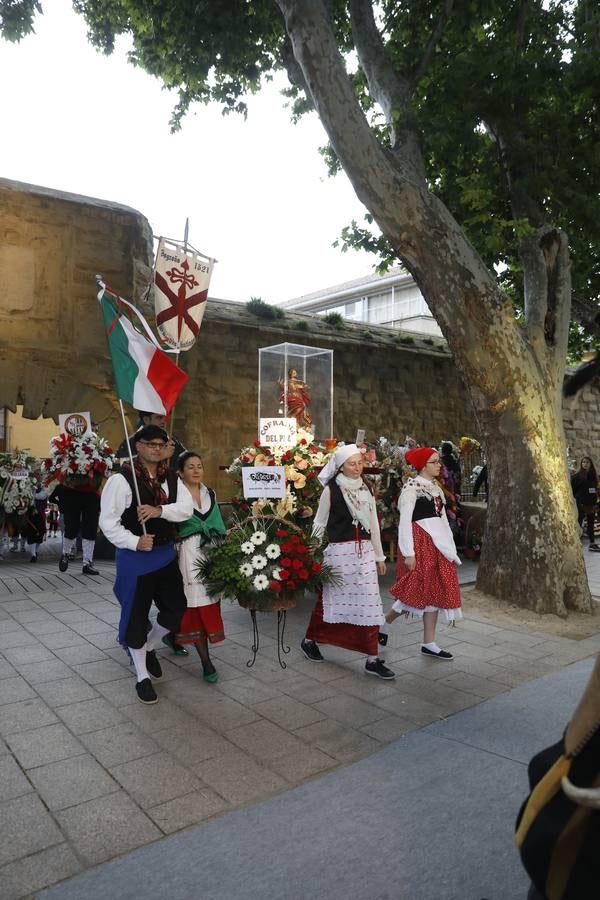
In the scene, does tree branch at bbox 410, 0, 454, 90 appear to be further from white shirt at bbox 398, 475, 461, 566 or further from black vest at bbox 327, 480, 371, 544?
black vest at bbox 327, 480, 371, 544

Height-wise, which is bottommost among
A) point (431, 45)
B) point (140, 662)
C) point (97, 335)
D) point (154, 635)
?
point (140, 662)

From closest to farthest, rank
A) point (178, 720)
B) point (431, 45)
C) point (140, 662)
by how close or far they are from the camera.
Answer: point (178, 720)
point (140, 662)
point (431, 45)

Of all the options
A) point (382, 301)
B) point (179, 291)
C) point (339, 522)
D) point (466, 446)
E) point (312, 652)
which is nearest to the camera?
point (339, 522)

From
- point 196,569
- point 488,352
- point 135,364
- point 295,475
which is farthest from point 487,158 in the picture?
point 196,569

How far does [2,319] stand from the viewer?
11.5 meters

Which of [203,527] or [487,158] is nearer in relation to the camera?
[203,527]

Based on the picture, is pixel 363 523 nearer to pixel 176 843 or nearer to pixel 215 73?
pixel 176 843

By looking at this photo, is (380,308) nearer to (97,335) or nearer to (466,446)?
(466,446)

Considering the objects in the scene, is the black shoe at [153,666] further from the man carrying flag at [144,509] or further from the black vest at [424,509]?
the black vest at [424,509]

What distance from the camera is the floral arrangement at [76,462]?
31.1 feet

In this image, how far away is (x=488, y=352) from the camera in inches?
285

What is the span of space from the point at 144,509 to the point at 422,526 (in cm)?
253

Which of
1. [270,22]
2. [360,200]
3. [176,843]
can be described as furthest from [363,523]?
[270,22]

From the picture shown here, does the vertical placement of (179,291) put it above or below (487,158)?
below
